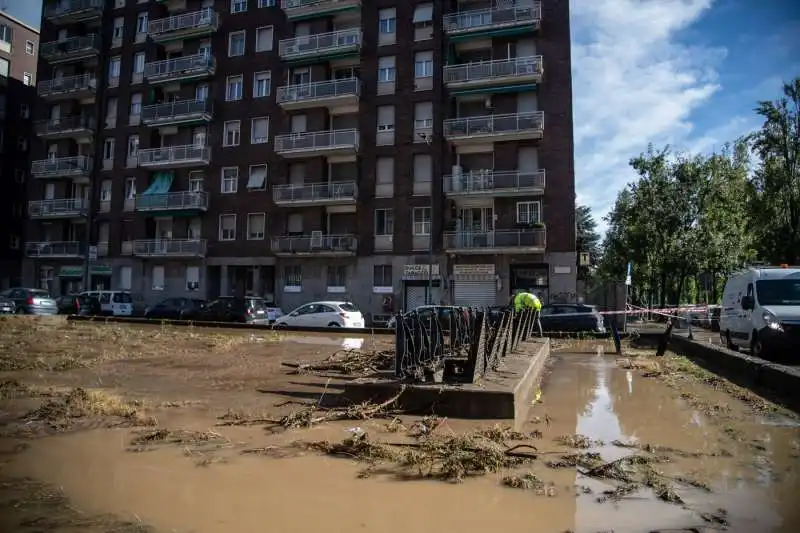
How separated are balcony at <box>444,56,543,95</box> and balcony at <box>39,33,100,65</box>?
1087 inches

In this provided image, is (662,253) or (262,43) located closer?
(662,253)

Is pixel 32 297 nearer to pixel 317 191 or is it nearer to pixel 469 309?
pixel 317 191

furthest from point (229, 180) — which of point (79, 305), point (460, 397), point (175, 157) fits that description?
point (460, 397)

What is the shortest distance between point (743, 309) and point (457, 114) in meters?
22.0

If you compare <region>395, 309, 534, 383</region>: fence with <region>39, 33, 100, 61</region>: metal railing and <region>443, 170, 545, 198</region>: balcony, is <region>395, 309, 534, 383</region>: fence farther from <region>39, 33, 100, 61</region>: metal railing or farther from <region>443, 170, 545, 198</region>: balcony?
<region>39, 33, 100, 61</region>: metal railing

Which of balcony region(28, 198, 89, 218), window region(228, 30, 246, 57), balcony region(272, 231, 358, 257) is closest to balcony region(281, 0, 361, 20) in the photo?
window region(228, 30, 246, 57)

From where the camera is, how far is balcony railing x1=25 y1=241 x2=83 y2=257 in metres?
40.2

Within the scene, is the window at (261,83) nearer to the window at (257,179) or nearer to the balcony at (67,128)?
the window at (257,179)

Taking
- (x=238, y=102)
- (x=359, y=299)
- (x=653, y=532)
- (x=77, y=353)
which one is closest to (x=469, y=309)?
(x=653, y=532)

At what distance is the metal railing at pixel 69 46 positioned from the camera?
4134 centimetres

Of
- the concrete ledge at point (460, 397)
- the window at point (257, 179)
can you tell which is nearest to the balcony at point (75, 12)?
the window at point (257, 179)

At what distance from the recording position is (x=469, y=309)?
32.9ft

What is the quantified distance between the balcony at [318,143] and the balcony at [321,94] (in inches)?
76.2

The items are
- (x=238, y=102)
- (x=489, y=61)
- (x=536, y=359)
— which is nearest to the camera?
(x=536, y=359)
